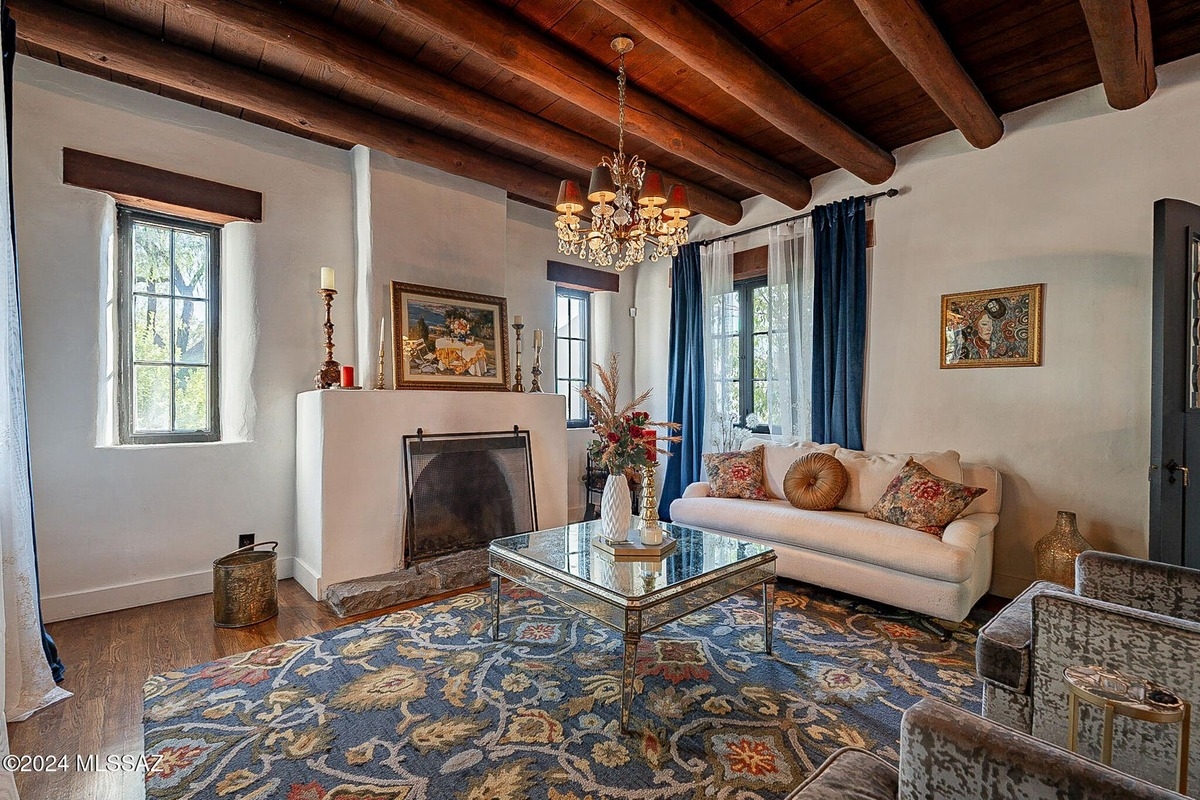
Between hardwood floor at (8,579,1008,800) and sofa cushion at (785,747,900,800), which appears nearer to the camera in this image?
sofa cushion at (785,747,900,800)

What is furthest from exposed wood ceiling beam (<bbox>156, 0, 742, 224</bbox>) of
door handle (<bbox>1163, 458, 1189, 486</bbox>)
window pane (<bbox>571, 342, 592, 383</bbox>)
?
door handle (<bbox>1163, 458, 1189, 486</bbox>)

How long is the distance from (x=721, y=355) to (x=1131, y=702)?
383 cm

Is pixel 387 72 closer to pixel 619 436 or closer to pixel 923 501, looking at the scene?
pixel 619 436

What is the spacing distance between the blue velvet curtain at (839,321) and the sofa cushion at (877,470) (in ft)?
1.19

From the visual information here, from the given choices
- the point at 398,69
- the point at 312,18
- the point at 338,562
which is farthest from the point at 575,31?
the point at 338,562

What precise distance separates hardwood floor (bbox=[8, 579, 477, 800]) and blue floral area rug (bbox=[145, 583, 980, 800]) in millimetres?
89

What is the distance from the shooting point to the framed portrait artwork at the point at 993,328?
3.22 m

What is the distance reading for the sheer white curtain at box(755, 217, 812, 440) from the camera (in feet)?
13.5

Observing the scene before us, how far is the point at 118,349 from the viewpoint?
10.1 ft

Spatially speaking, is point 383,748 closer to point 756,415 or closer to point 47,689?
point 47,689

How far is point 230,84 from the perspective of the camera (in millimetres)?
2811

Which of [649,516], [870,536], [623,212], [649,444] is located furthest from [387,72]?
[870,536]

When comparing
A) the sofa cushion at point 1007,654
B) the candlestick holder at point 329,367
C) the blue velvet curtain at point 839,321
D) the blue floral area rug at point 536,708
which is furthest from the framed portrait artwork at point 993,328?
the candlestick holder at point 329,367

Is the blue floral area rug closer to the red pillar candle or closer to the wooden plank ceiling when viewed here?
the red pillar candle
